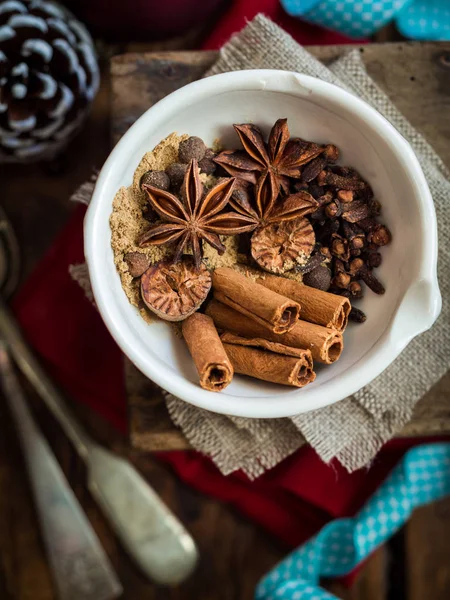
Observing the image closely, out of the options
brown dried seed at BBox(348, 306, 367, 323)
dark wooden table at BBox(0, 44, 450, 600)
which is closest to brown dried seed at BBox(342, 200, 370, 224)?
brown dried seed at BBox(348, 306, 367, 323)

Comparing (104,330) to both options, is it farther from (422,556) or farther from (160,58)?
(422,556)

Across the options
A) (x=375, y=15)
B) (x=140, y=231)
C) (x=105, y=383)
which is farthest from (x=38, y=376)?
(x=375, y=15)

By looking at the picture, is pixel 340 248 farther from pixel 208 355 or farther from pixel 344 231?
pixel 208 355

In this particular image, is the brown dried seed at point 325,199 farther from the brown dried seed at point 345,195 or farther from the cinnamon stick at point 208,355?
the cinnamon stick at point 208,355

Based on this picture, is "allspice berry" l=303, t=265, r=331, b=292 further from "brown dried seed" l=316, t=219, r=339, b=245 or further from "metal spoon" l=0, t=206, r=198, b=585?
"metal spoon" l=0, t=206, r=198, b=585

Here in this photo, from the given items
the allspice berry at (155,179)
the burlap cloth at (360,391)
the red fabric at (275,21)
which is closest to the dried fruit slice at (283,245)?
the allspice berry at (155,179)

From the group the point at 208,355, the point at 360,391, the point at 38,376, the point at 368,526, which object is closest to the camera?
the point at 208,355
